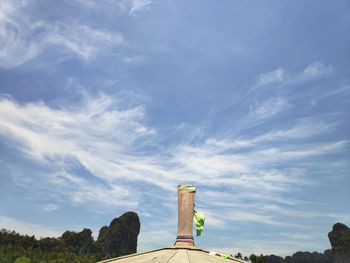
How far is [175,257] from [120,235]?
183573mm

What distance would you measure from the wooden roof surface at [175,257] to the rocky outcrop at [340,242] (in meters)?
198

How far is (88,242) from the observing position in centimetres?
16288

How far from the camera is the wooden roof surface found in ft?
22.1

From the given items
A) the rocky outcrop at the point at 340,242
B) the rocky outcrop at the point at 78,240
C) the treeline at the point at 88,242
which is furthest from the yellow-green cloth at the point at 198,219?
the rocky outcrop at the point at 340,242

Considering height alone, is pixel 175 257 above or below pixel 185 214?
below

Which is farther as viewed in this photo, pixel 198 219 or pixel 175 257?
pixel 198 219

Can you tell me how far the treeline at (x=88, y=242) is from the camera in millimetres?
118425

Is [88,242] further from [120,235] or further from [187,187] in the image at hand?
[187,187]

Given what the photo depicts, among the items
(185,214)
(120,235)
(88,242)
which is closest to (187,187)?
(185,214)

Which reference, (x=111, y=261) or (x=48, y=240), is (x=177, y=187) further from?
(x=48, y=240)

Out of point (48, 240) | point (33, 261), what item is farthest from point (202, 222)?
point (48, 240)

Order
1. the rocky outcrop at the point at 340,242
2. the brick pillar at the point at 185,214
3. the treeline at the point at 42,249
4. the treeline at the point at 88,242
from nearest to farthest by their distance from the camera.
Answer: the brick pillar at the point at 185,214 < the treeline at the point at 42,249 < the treeline at the point at 88,242 < the rocky outcrop at the point at 340,242

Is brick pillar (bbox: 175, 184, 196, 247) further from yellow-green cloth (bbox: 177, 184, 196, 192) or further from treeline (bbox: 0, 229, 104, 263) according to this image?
treeline (bbox: 0, 229, 104, 263)

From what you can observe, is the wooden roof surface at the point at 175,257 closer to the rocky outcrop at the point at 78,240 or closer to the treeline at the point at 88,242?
the treeline at the point at 88,242
